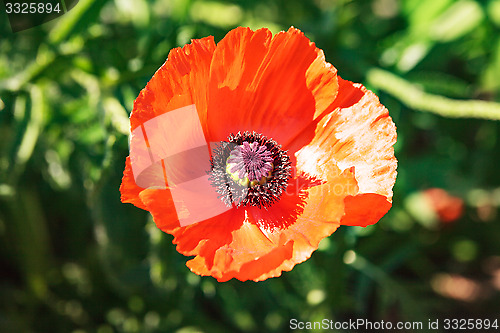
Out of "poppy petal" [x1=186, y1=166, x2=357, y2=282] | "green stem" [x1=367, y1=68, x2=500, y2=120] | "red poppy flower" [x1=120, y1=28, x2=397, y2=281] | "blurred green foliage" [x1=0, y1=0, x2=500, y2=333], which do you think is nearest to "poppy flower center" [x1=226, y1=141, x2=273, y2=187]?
"red poppy flower" [x1=120, y1=28, x2=397, y2=281]

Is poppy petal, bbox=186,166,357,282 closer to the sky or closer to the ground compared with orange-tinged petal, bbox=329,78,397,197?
closer to the ground

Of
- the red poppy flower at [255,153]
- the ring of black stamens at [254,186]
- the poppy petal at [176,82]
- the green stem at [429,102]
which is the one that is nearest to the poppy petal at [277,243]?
the red poppy flower at [255,153]

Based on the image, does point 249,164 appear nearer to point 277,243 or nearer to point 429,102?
point 277,243

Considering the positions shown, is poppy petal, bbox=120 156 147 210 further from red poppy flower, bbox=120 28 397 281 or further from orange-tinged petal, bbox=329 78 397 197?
orange-tinged petal, bbox=329 78 397 197

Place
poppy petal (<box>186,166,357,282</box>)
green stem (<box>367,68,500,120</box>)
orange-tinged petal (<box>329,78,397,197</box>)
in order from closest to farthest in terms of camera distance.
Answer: poppy petal (<box>186,166,357,282</box>) → orange-tinged petal (<box>329,78,397,197</box>) → green stem (<box>367,68,500,120</box>)

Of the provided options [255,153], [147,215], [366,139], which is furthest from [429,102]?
[147,215]

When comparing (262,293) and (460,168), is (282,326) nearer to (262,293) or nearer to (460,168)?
(262,293)
